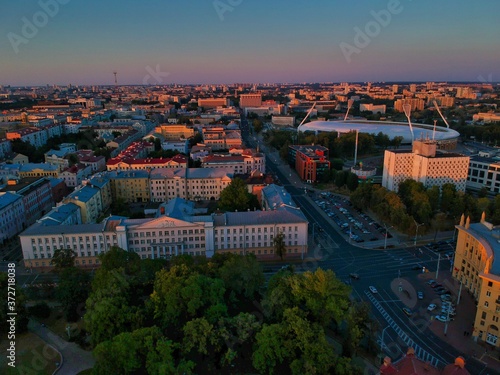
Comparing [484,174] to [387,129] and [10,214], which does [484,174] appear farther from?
[10,214]

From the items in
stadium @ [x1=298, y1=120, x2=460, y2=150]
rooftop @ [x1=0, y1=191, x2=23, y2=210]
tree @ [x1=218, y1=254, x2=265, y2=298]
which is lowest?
tree @ [x1=218, y1=254, x2=265, y2=298]

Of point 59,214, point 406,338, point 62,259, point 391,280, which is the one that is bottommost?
point 406,338

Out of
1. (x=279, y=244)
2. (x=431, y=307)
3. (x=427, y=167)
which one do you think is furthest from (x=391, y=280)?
(x=427, y=167)

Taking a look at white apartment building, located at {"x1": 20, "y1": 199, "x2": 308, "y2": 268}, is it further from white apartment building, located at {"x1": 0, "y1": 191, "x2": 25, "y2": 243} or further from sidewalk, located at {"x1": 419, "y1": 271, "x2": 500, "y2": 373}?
sidewalk, located at {"x1": 419, "y1": 271, "x2": 500, "y2": 373}

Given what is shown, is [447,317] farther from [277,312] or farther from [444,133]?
[444,133]

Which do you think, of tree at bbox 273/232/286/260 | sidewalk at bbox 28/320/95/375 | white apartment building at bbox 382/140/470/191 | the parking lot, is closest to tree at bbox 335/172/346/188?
the parking lot
